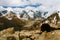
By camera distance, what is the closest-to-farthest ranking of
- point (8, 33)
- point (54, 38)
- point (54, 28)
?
point (54, 38) → point (54, 28) → point (8, 33)

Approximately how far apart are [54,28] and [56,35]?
6.83ft

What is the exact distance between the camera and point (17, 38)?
2959cm

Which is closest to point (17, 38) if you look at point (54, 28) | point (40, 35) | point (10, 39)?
point (10, 39)

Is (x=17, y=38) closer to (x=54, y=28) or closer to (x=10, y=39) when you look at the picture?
(x=10, y=39)

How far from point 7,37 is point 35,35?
13.5 feet

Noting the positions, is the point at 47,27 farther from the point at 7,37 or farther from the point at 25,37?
the point at 7,37

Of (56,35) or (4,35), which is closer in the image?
(56,35)

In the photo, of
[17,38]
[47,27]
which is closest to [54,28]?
[47,27]

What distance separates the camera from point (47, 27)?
95.7 feet

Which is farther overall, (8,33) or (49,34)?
(8,33)

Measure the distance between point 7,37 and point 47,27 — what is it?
6.02 metres

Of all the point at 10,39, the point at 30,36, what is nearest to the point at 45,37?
the point at 30,36

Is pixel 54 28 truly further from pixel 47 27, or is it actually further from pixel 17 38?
pixel 17 38

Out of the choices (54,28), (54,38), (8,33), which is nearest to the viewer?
(54,38)
